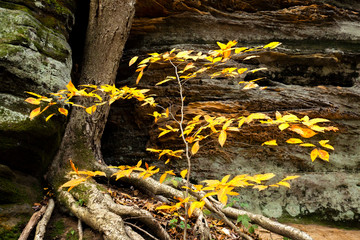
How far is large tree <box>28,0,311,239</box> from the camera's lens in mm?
2545

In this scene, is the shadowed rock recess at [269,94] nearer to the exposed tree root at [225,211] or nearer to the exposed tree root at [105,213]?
the exposed tree root at [225,211]

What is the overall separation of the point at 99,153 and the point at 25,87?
1478 millimetres

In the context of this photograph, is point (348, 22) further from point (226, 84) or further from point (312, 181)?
point (312, 181)

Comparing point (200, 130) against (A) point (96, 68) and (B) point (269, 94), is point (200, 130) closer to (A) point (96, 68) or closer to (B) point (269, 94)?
(A) point (96, 68)

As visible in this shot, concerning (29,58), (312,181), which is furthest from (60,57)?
(312,181)

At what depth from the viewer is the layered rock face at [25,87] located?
2529 mm

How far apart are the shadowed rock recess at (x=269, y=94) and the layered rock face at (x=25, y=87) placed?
2049 mm

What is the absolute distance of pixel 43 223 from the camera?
95.3 inches

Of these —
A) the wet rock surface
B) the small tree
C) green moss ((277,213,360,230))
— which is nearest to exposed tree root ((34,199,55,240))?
the small tree

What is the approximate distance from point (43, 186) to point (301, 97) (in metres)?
5.10

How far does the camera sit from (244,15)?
5895 millimetres

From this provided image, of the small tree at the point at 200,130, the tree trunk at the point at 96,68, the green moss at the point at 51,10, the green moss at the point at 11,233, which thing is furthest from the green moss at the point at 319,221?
the green moss at the point at 51,10

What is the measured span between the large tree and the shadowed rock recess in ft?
4.43

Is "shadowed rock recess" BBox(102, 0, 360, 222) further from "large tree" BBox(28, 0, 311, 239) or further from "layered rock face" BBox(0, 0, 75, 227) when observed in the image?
"layered rock face" BBox(0, 0, 75, 227)
